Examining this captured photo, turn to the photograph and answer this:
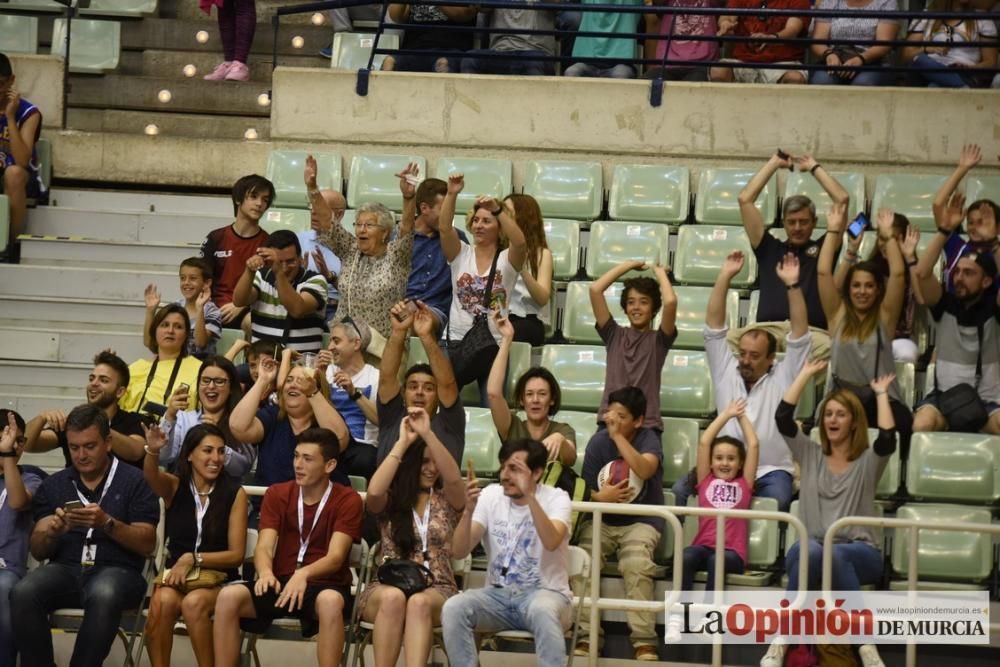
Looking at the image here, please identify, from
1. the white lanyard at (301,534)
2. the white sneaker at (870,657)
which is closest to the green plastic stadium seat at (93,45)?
the white lanyard at (301,534)

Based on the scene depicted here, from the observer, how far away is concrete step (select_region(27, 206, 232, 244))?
1106 centimetres

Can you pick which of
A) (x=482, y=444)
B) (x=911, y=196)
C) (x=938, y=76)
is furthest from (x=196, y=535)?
(x=938, y=76)

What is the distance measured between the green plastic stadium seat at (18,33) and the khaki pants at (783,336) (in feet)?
20.5

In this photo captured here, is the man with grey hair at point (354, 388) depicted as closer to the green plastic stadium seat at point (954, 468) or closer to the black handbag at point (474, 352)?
the black handbag at point (474, 352)

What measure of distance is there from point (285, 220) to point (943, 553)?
4592mm

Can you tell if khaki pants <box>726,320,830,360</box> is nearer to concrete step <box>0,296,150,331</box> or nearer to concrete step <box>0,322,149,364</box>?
concrete step <box>0,322,149,364</box>

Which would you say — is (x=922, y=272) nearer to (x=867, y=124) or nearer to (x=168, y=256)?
(x=867, y=124)

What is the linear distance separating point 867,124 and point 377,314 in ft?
11.9

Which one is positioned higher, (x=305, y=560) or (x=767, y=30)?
(x=767, y=30)

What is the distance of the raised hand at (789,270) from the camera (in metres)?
8.80

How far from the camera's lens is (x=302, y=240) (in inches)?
394

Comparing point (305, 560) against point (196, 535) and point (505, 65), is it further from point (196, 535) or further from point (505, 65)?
point (505, 65)

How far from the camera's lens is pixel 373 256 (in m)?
9.57

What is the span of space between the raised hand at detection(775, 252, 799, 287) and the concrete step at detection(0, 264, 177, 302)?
3894 mm
